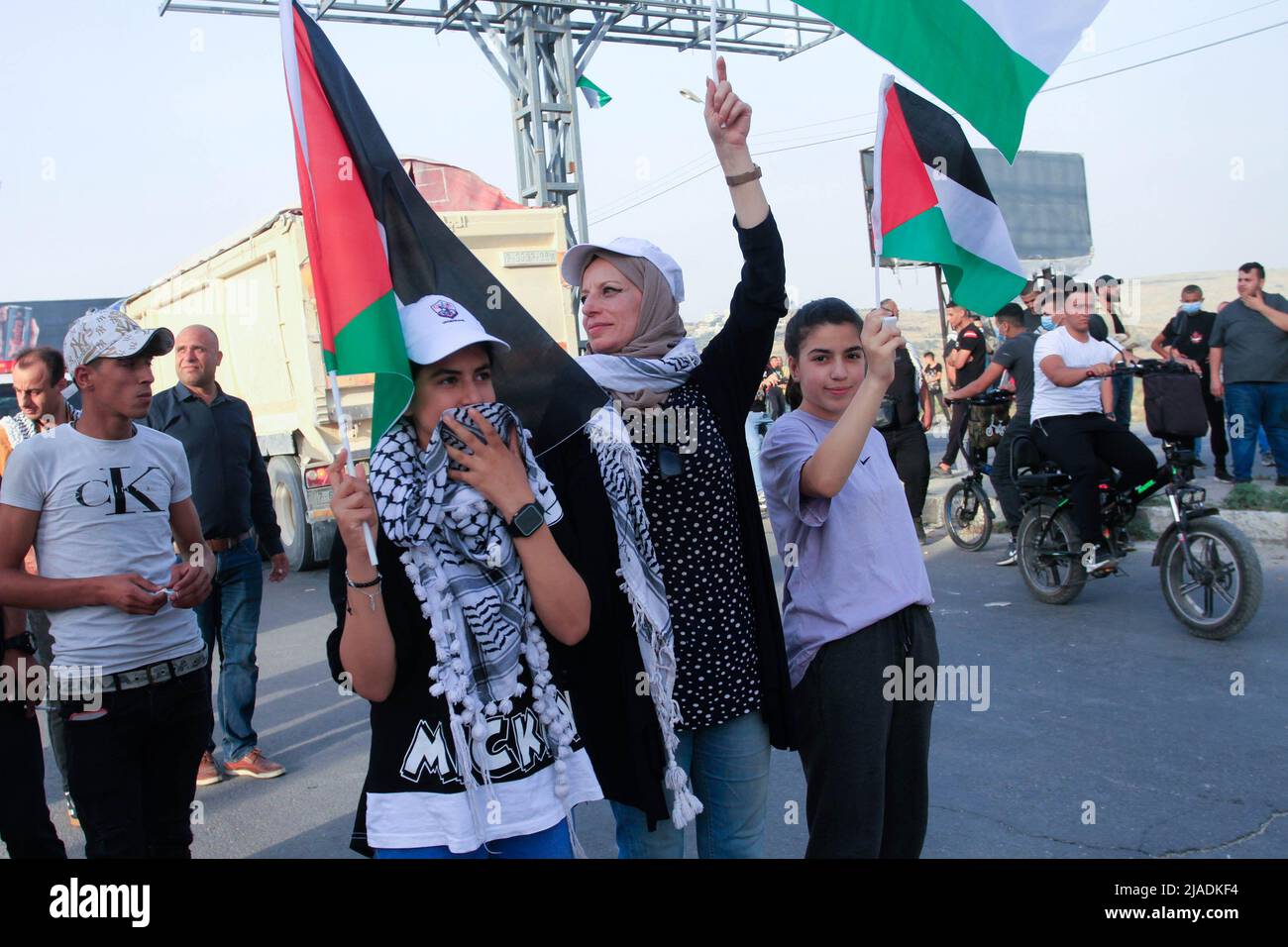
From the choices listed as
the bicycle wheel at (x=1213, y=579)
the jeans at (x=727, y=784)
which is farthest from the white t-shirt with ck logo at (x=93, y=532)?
the bicycle wheel at (x=1213, y=579)

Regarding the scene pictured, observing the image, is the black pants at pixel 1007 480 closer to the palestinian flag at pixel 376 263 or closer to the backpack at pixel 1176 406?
the backpack at pixel 1176 406

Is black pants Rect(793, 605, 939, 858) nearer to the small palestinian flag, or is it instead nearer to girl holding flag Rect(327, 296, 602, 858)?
girl holding flag Rect(327, 296, 602, 858)

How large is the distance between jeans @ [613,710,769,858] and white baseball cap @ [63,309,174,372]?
1971 mm

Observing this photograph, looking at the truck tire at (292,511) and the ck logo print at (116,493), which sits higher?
the ck logo print at (116,493)

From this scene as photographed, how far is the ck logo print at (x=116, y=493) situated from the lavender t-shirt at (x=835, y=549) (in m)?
1.89

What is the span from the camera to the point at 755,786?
275 centimetres

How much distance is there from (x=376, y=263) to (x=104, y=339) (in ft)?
4.63

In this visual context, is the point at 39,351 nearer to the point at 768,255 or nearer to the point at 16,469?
the point at 16,469

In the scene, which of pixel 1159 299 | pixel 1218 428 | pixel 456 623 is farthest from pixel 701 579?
pixel 1159 299

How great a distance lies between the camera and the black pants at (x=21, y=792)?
321cm

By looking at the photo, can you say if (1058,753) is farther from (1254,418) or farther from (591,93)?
(591,93)

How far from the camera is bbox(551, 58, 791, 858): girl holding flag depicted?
2.56m

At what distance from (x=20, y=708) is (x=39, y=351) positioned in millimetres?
1914

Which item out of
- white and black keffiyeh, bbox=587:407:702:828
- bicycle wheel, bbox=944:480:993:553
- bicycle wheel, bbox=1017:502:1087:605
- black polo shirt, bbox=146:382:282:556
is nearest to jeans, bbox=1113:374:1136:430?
bicycle wheel, bbox=944:480:993:553
